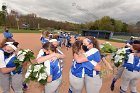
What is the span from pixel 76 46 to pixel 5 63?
4.84 ft

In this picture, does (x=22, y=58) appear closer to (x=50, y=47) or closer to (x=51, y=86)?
(x=50, y=47)

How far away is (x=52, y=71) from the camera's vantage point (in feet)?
11.8

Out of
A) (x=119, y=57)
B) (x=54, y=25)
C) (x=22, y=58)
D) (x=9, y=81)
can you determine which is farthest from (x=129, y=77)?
(x=54, y=25)

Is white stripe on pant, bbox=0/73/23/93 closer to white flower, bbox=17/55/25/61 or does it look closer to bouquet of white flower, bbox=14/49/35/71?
bouquet of white flower, bbox=14/49/35/71

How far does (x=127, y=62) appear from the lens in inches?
201

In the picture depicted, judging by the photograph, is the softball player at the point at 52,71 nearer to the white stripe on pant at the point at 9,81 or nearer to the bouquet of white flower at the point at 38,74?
the bouquet of white flower at the point at 38,74

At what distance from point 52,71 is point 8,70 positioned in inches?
39.5

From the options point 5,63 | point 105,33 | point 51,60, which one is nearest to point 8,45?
point 5,63

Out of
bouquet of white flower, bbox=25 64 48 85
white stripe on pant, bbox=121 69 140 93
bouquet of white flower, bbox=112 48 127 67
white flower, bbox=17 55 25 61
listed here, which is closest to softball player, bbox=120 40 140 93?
white stripe on pant, bbox=121 69 140 93

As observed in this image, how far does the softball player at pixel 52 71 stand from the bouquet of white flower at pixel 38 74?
9cm

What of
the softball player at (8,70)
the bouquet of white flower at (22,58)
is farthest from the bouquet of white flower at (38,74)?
the softball player at (8,70)

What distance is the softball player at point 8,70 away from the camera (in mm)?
3926

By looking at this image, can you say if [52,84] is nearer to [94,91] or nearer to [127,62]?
[94,91]

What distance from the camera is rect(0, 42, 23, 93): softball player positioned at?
393 cm
